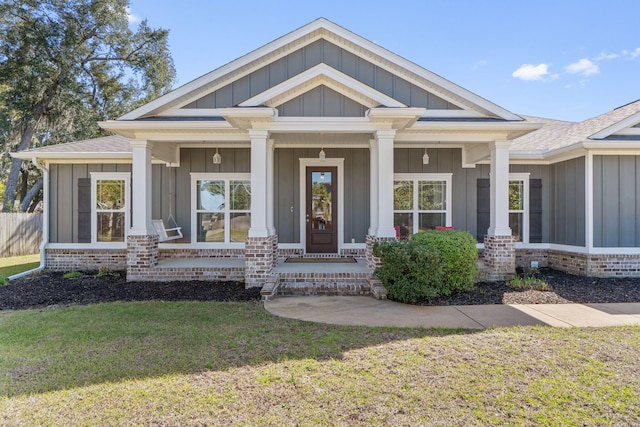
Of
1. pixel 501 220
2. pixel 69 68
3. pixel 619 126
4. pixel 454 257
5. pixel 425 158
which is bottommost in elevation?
pixel 454 257

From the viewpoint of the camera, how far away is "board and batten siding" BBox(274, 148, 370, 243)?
9547mm

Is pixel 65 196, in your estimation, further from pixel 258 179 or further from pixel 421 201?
pixel 421 201

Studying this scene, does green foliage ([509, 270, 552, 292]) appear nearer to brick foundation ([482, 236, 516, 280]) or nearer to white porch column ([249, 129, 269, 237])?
brick foundation ([482, 236, 516, 280])

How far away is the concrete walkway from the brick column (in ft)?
10.6

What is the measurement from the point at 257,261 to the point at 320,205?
3.00m

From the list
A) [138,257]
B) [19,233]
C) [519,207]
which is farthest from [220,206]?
[19,233]

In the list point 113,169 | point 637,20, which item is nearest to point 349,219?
point 113,169

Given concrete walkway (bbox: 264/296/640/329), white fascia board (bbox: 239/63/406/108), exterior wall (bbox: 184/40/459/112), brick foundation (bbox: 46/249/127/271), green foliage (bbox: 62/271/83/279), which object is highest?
exterior wall (bbox: 184/40/459/112)

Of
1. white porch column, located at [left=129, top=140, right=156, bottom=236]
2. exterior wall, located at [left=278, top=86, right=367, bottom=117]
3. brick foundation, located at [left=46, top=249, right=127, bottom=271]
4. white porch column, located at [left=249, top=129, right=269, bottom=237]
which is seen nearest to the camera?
white porch column, located at [left=249, top=129, right=269, bottom=237]

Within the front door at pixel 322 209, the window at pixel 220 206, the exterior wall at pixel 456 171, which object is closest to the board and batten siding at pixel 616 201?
the exterior wall at pixel 456 171

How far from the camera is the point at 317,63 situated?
26.9 ft

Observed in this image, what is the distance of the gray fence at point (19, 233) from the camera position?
13469 millimetres

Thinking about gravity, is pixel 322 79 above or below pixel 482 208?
above

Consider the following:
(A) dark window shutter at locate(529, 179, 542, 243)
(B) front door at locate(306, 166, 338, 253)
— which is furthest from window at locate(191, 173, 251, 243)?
(A) dark window shutter at locate(529, 179, 542, 243)
